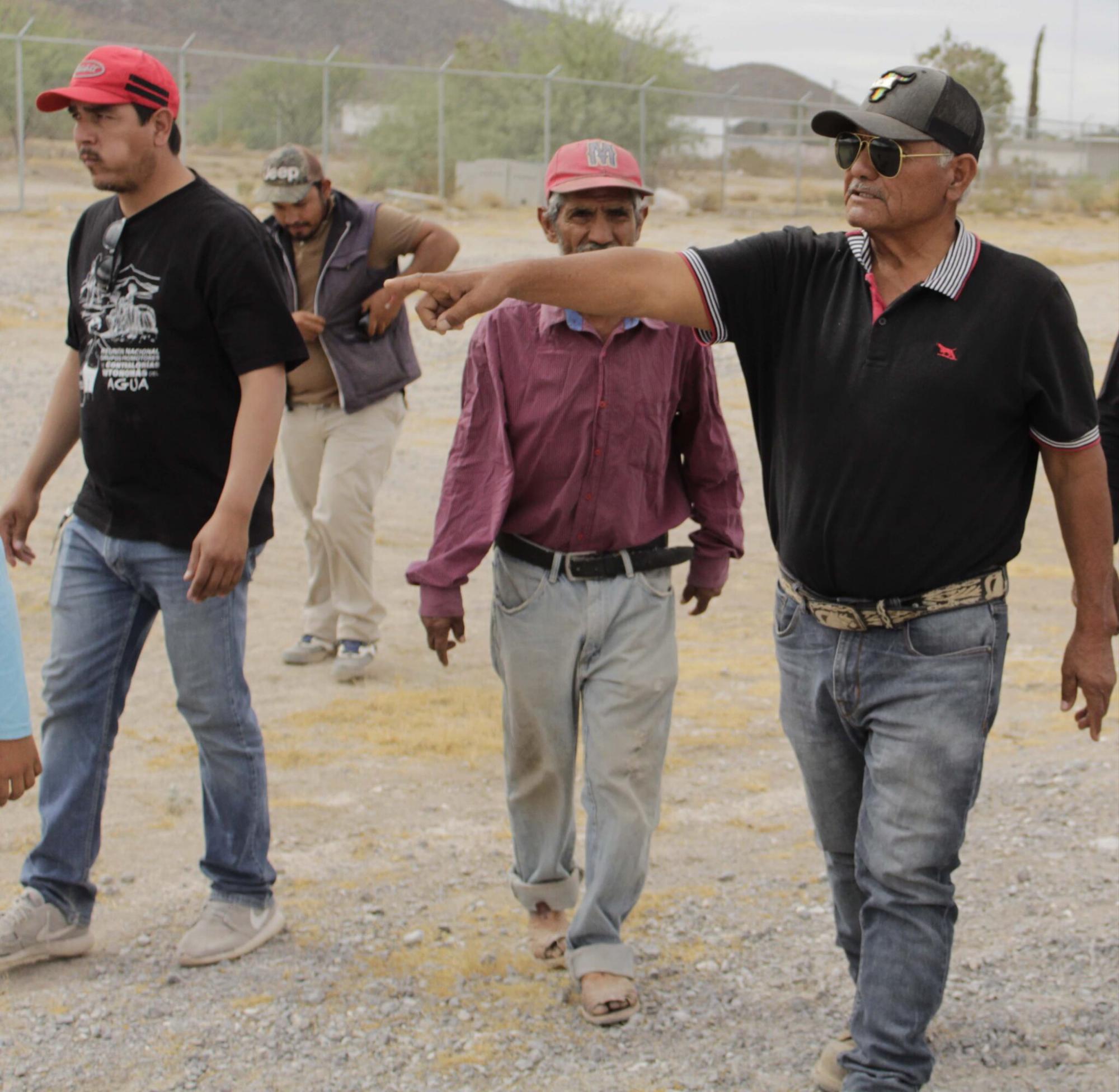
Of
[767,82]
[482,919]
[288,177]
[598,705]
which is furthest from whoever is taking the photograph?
[767,82]

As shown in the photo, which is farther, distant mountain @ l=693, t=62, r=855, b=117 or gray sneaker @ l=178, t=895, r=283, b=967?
distant mountain @ l=693, t=62, r=855, b=117

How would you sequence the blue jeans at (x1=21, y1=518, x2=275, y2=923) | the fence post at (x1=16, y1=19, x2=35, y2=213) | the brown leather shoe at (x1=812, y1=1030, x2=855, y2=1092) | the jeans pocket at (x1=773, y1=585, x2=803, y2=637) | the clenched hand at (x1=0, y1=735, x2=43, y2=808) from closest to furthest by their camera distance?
the clenched hand at (x1=0, y1=735, x2=43, y2=808), the jeans pocket at (x1=773, y1=585, x2=803, y2=637), the brown leather shoe at (x1=812, y1=1030, x2=855, y2=1092), the blue jeans at (x1=21, y1=518, x2=275, y2=923), the fence post at (x1=16, y1=19, x2=35, y2=213)

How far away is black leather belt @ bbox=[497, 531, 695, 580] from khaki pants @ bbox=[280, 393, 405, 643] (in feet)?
9.82

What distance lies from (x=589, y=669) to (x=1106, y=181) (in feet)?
126

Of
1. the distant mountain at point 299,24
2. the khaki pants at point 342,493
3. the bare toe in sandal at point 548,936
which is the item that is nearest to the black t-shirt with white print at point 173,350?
the bare toe in sandal at point 548,936

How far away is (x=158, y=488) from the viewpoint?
4.03 m

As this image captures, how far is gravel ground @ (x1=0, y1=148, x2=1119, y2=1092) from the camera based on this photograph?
12.0 ft

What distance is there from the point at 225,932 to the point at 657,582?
1.48m

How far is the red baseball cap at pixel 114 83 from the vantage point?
3889 millimetres

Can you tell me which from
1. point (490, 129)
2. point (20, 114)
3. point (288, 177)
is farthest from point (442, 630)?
point (490, 129)

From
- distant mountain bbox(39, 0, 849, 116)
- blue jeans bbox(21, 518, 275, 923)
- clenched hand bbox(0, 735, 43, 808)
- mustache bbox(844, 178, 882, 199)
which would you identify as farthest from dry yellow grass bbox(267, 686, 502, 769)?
distant mountain bbox(39, 0, 849, 116)

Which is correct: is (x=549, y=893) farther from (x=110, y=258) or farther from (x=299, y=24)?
(x=299, y=24)

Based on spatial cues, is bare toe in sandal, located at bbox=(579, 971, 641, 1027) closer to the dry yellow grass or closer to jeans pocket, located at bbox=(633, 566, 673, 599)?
jeans pocket, located at bbox=(633, 566, 673, 599)

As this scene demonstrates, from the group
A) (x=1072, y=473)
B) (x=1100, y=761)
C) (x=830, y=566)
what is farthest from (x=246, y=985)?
(x=1100, y=761)
